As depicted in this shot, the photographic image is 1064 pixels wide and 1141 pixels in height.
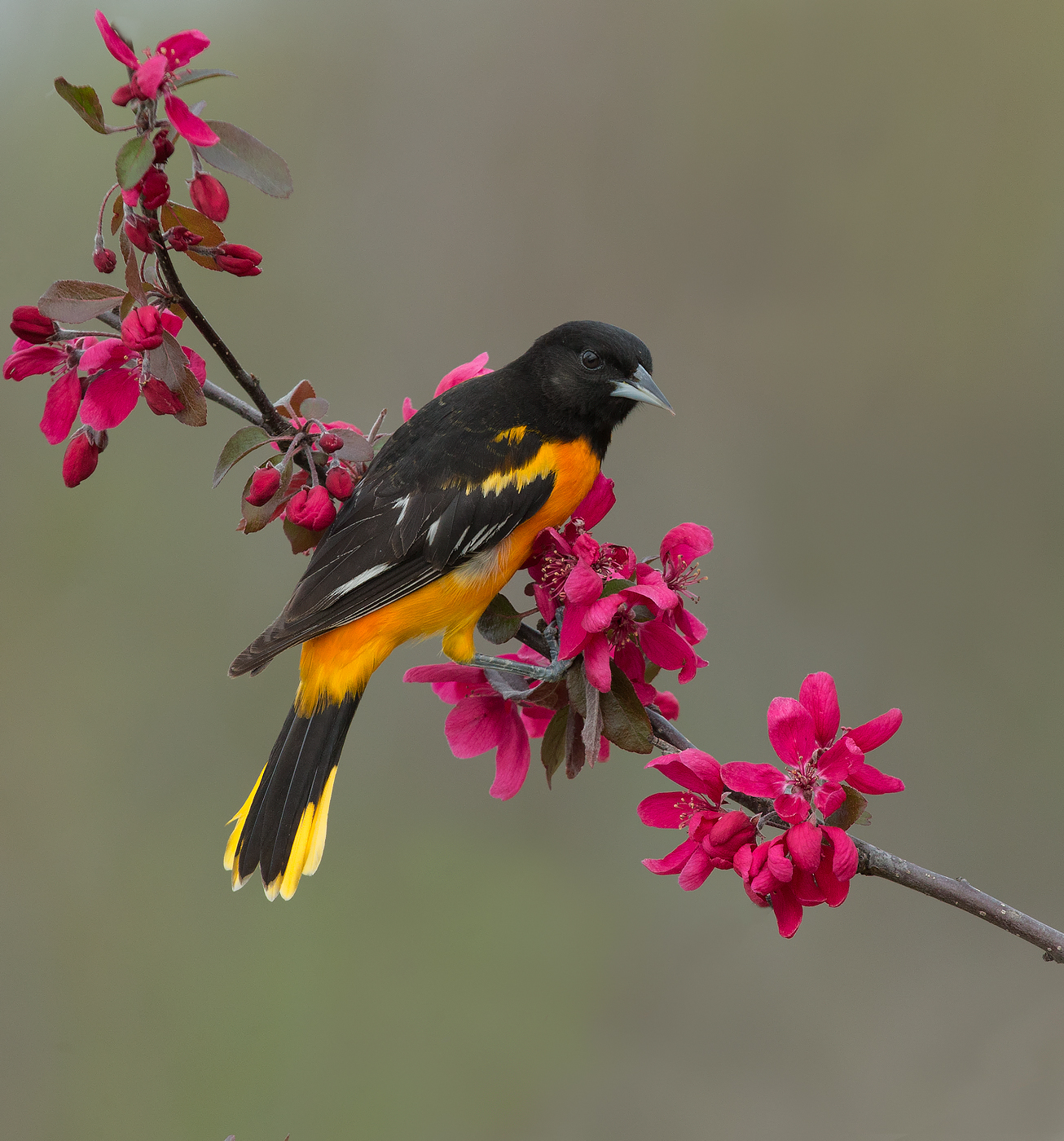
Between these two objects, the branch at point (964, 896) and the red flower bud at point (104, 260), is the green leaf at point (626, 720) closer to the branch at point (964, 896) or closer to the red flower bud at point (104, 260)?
the branch at point (964, 896)

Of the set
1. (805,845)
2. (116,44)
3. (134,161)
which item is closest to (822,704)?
(805,845)

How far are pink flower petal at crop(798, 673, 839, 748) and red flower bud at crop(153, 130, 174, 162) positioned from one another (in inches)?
44.1

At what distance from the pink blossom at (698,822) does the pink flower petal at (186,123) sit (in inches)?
39.8

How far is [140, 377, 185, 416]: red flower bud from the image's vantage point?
1516 millimetres

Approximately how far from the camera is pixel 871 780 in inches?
53.2

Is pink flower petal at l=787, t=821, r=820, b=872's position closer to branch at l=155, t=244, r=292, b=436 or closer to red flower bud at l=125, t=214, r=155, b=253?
branch at l=155, t=244, r=292, b=436

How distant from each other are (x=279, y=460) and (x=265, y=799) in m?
0.74

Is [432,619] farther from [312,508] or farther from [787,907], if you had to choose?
[787,907]

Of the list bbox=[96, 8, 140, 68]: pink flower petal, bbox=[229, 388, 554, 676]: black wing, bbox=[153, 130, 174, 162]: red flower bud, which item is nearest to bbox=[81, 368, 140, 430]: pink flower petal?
bbox=[153, 130, 174, 162]: red flower bud

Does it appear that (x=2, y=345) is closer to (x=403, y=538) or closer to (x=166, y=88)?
(x=403, y=538)

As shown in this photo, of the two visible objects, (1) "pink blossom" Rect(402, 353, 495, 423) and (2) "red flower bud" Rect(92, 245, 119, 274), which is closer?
(2) "red flower bud" Rect(92, 245, 119, 274)

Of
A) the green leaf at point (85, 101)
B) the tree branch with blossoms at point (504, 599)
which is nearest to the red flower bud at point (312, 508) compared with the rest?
the tree branch with blossoms at point (504, 599)

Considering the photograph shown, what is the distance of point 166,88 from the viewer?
1.34 metres

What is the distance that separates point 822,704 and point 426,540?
102cm
